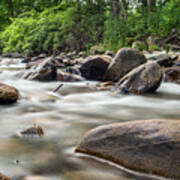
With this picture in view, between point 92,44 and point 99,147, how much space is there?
15682mm

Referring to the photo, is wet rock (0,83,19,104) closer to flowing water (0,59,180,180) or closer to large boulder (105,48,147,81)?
flowing water (0,59,180,180)

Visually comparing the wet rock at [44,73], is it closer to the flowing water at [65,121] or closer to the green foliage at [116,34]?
the flowing water at [65,121]

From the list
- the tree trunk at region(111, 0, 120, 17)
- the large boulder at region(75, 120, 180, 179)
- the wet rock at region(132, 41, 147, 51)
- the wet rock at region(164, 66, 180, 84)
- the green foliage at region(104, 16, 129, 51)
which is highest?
the tree trunk at region(111, 0, 120, 17)

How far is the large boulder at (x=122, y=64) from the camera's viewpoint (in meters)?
7.11

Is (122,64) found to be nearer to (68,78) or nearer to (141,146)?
(68,78)

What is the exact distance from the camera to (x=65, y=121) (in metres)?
3.40

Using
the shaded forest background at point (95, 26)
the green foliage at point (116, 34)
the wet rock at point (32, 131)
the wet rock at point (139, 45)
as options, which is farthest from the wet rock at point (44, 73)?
the green foliage at point (116, 34)

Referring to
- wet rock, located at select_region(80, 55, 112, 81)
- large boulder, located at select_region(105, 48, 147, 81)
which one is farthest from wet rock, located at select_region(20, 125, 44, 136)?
wet rock, located at select_region(80, 55, 112, 81)

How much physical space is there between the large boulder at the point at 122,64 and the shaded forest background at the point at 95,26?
5.29 meters

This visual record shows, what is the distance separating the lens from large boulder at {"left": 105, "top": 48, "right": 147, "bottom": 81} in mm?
7105

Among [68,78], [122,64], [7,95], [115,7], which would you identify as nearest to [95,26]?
[115,7]

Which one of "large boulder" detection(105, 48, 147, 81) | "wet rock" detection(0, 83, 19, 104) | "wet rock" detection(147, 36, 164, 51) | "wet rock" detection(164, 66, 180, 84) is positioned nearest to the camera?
"wet rock" detection(0, 83, 19, 104)

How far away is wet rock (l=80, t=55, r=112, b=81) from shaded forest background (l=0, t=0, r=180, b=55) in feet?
18.5

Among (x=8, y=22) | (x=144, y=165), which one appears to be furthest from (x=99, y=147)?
(x=8, y=22)
